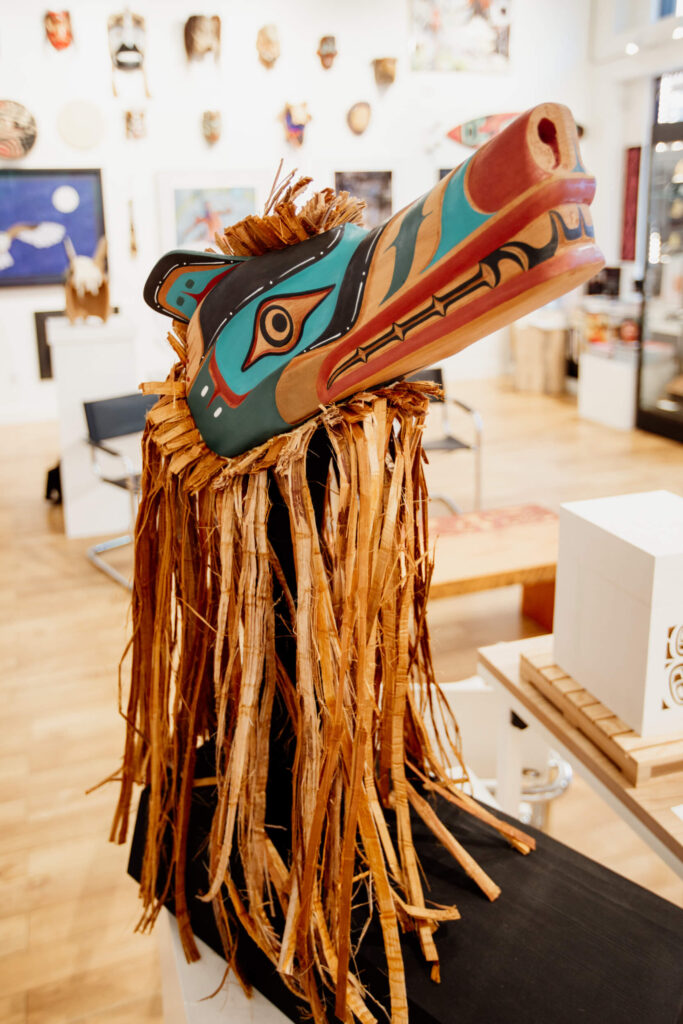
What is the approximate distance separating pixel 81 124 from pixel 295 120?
158 cm

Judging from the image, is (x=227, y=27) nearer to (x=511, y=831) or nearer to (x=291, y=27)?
(x=291, y=27)

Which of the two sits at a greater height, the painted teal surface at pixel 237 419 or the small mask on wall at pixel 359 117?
the small mask on wall at pixel 359 117

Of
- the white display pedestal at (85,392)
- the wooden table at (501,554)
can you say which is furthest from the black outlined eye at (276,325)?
the white display pedestal at (85,392)

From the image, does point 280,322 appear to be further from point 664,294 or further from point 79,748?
point 664,294

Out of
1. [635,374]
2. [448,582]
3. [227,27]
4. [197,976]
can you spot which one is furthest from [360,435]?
[227,27]

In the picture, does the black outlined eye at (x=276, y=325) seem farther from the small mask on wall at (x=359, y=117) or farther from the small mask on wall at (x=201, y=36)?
the small mask on wall at (x=359, y=117)

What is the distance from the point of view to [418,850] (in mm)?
948

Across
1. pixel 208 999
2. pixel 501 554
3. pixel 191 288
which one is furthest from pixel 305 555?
pixel 501 554

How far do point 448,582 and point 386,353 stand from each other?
1990 mm

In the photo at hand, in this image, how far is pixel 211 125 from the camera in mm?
6367

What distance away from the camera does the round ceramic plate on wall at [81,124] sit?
604cm

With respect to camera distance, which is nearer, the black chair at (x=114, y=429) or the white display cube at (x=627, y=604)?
the white display cube at (x=627, y=604)

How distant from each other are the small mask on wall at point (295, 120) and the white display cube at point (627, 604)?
6.11 m

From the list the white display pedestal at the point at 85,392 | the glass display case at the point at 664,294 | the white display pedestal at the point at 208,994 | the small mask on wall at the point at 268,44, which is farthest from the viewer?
the small mask on wall at the point at 268,44
